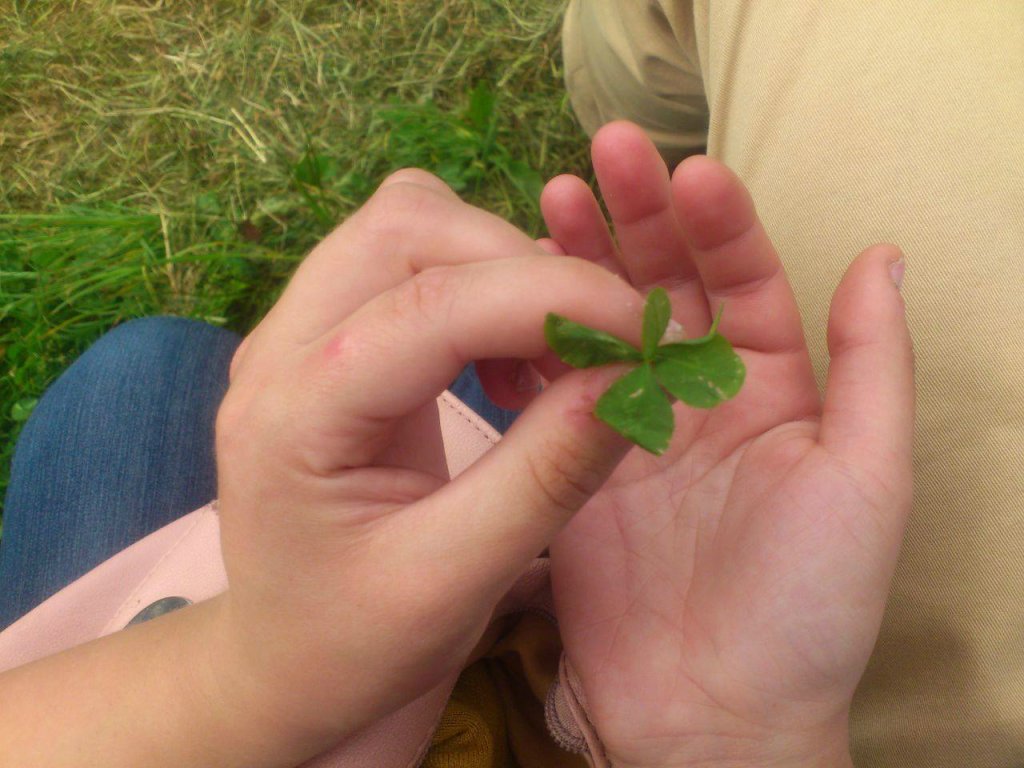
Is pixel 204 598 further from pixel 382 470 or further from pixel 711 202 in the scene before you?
pixel 711 202

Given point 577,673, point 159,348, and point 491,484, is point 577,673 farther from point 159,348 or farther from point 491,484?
point 159,348

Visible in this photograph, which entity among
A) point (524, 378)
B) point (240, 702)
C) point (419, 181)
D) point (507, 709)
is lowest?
point (507, 709)

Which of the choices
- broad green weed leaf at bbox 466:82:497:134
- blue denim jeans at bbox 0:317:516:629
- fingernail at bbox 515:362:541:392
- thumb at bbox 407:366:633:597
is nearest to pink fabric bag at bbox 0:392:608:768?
blue denim jeans at bbox 0:317:516:629

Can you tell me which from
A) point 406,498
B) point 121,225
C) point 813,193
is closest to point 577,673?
point 406,498

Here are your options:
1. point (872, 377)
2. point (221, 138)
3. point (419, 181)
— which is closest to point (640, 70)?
point (419, 181)

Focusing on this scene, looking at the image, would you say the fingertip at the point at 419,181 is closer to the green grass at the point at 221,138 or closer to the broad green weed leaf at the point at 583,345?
the broad green weed leaf at the point at 583,345
